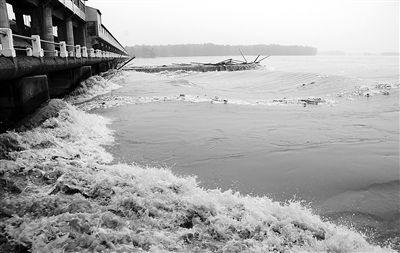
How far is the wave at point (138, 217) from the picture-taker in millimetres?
3926

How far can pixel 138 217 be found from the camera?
4.48 meters

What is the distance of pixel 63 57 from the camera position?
45.8ft

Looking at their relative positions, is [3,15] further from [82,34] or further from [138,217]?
[82,34]

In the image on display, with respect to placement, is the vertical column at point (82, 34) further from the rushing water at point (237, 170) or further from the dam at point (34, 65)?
the rushing water at point (237, 170)

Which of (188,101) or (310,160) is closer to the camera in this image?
(310,160)

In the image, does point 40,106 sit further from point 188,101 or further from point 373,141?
point 373,141

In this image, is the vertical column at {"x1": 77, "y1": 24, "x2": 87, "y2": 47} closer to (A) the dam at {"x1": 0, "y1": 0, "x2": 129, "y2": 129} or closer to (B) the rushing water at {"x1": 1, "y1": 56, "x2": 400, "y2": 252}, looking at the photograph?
(A) the dam at {"x1": 0, "y1": 0, "x2": 129, "y2": 129}

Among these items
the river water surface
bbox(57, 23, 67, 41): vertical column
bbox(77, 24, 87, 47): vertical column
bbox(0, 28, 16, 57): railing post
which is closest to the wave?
the river water surface

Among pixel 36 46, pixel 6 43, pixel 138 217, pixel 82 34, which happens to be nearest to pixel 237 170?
pixel 138 217

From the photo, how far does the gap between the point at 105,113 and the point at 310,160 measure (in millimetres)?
9143

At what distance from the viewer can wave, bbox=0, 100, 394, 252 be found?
3926mm

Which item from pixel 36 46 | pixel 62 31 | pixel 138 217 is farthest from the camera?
pixel 62 31

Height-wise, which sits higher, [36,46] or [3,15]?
[3,15]

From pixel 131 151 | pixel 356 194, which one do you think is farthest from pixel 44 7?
pixel 356 194
